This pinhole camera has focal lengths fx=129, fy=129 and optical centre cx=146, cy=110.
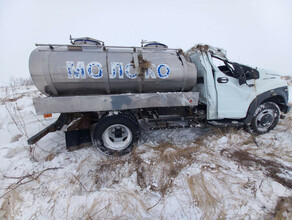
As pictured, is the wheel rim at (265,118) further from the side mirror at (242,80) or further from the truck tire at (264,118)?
the side mirror at (242,80)

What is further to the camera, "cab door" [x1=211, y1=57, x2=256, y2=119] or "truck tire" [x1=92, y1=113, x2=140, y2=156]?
"cab door" [x1=211, y1=57, x2=256, y2=119]

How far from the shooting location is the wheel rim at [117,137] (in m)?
2.95

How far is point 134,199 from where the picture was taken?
6.38ft

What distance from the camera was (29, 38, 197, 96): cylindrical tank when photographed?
2.51m

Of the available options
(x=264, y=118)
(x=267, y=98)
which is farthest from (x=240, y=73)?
(x=264, y=118)

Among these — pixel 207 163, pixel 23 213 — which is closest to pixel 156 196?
pixel 207 163

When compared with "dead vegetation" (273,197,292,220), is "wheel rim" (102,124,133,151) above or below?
above

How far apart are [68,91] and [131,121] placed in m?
1.46

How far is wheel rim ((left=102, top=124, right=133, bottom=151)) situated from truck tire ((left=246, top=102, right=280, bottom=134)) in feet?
11.2

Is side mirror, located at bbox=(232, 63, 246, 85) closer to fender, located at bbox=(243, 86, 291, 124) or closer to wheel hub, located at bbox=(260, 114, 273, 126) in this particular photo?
fender, located at bbox=(243, 86, 291, 124)

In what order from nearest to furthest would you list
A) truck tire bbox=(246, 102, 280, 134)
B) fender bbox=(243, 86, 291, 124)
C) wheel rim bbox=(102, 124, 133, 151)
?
wheel rim bbox=(102, 124, 133, 151) → fender bbox=(243, 86, 291, 124) → truck tire bbox=(246, 102, 280, 134)

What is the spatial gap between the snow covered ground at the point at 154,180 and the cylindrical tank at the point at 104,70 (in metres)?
1.49

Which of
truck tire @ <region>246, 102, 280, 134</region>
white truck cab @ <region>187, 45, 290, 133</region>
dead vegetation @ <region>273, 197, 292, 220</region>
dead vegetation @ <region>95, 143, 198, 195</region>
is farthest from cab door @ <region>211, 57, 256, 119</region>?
dead vegetation @ <region>273, 197, 292, 220</region>

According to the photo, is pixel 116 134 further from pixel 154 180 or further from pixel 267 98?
pixel 267 98
